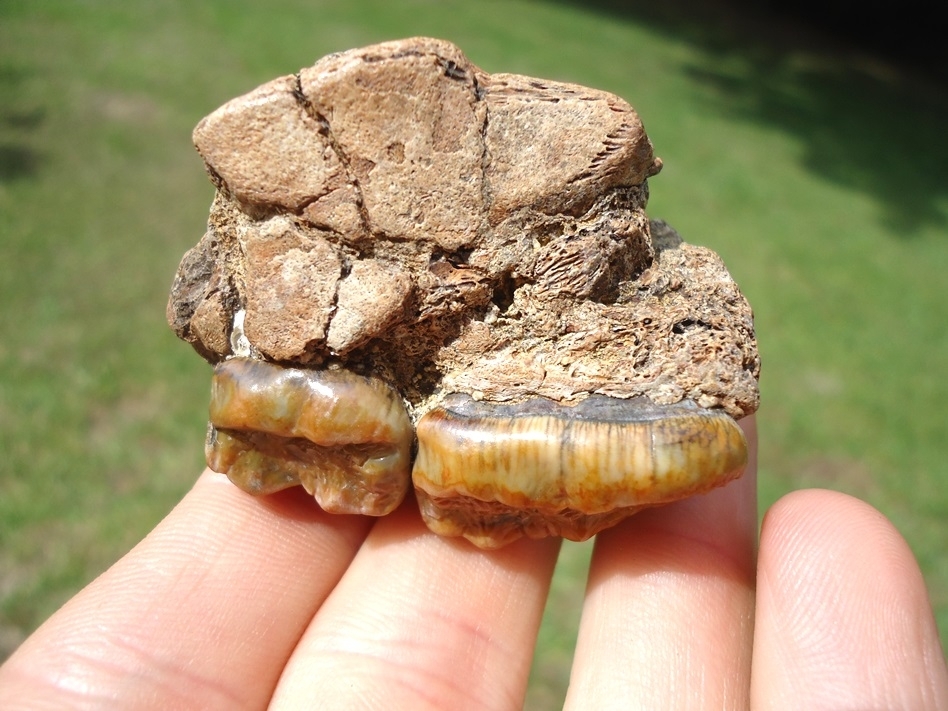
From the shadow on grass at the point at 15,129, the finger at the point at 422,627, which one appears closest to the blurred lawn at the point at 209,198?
the shadow on grass at the point at 15,129

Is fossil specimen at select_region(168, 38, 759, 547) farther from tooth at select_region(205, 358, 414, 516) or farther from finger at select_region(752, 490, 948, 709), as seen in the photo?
finger at select_region(752, 490, 948, 709)

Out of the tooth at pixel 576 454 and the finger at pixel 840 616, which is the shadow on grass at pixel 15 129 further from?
the finger at pixel 840 616

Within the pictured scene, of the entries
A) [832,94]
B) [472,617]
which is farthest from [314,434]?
[832,94]

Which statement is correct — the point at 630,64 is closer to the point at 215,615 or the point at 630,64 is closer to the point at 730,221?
the point at 730,221

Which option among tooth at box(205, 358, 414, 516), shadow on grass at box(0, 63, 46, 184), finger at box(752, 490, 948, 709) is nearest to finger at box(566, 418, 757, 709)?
finger at box(752, 490, 948, 709)

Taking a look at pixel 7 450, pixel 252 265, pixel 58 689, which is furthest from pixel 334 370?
pixel 7 450

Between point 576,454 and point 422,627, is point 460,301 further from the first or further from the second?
point 422,627
